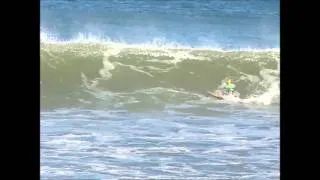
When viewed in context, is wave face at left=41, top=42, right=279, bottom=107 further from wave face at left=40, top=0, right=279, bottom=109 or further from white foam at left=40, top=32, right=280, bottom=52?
white foam at left=40, top=32, right=280, bottom=52

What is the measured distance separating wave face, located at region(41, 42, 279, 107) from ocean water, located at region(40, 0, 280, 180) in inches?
0.5

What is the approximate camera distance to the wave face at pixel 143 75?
6.14 meters

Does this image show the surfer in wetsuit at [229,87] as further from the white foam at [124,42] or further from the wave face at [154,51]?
the white foam at [124,42]

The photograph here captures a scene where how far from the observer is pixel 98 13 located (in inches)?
274

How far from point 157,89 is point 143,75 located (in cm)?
23

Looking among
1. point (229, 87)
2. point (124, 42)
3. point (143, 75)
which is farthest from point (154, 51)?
point (229, 87)

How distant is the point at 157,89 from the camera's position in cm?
→ 630

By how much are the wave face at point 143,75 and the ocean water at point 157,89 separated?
12mm
